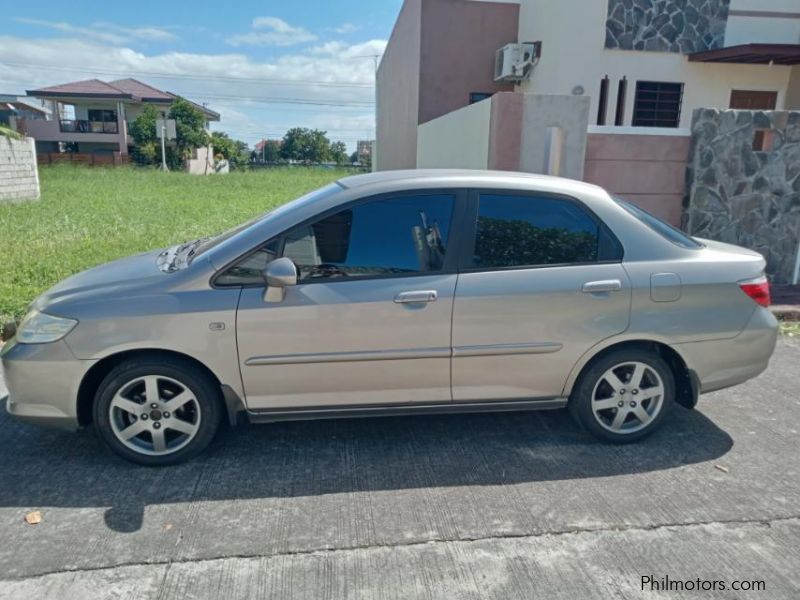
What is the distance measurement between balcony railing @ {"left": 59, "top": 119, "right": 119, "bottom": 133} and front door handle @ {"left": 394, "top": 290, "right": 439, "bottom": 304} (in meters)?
49.5

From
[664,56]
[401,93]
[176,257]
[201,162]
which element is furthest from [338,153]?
[176,257]

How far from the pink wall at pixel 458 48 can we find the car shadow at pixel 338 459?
12.8 meters

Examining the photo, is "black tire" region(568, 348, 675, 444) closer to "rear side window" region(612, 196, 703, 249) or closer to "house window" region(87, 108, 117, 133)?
"rear side window" region(612, 196, 703, 249)

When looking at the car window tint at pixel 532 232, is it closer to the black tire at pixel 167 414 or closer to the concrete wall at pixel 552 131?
the black tire at pixel 167 414

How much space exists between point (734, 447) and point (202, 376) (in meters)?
3.29

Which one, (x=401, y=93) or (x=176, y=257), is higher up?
(x=401, y=93)

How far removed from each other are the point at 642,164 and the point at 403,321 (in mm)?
5482

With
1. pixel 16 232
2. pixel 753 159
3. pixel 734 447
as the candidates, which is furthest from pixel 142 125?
pixel 734 447

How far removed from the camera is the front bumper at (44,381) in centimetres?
322

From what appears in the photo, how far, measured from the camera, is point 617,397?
12.0 ft

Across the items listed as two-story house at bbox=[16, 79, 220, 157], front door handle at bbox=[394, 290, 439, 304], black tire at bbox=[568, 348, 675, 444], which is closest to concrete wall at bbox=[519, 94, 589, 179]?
black tire at bbox=[568, 348, 675, 444]

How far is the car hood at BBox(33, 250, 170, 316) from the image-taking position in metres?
3.30

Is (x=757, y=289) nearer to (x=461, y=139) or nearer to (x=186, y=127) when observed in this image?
(x=461, y=139)

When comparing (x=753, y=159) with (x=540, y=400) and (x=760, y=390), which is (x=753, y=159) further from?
(x=540, y=400)
